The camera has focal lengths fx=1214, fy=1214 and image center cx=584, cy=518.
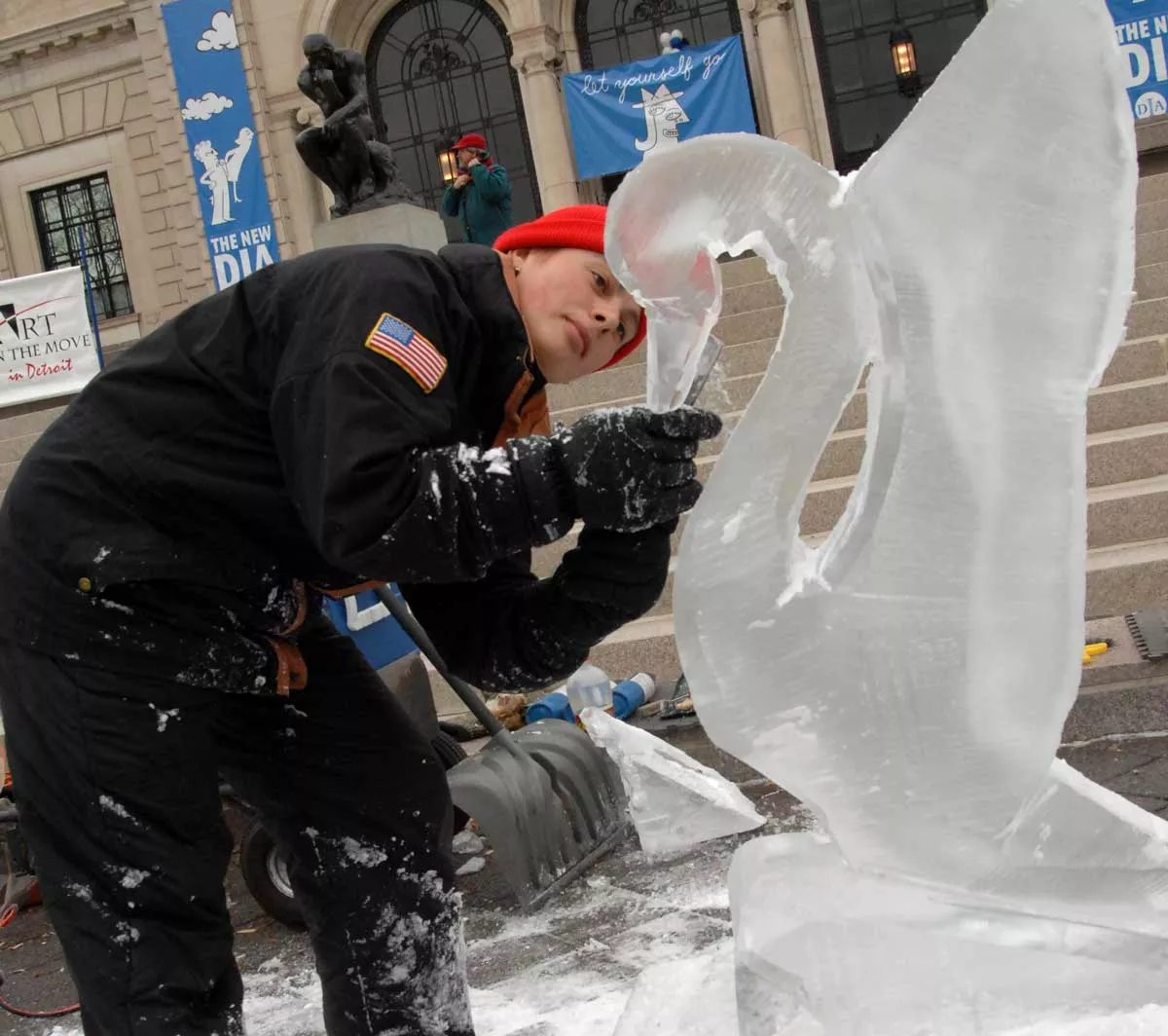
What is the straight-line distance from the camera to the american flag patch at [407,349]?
1.43m

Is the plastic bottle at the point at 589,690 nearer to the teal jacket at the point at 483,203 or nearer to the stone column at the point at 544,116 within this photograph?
the teal jacket at the point at 483,203

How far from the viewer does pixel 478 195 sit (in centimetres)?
829

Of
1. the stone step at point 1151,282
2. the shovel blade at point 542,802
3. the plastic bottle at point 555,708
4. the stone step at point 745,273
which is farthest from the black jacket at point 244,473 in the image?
the stone step at point 745,273

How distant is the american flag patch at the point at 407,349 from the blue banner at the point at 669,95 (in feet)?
32.6

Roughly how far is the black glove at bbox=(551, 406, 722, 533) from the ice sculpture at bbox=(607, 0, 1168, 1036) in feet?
0.17

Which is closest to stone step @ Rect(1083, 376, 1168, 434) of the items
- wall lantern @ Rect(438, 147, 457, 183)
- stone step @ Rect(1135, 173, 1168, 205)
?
stone step @ Rect(1135, 173, 1168, 205)

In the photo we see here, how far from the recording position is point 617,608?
68.3 inches

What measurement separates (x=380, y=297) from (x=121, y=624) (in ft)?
1.85

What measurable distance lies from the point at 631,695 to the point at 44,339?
303 inches

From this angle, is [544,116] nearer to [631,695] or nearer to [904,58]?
[904,58]

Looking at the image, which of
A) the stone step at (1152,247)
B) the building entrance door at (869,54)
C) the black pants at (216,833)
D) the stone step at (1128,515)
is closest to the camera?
the black pants at (216,833)

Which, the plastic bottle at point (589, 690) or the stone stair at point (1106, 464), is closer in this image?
the plastic bottle at point (589, 690)

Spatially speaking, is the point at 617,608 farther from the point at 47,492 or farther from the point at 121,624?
the point at 47,492

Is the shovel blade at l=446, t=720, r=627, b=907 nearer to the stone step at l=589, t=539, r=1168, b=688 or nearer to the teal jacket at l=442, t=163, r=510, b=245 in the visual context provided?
the stone step at l=589, t=539, r=1168, b=688
